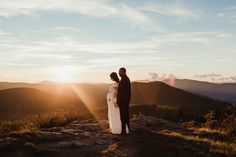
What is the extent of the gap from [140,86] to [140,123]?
8882 cm

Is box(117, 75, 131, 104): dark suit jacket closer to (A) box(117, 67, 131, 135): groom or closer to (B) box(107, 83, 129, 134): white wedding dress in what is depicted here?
(A) box(117, 67, 131, 135): groom

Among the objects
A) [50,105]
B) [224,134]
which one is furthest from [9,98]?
[224,134]

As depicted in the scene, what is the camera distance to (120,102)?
17.3 metres

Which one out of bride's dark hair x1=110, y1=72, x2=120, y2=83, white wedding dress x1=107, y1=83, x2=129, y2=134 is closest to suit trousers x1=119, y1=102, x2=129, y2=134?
white wedding dress x1=107, y1=83, x2=129, y2=134

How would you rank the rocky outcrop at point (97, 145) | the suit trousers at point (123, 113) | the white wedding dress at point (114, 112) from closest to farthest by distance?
the rocky outcrop at point (97, 145) → the suit trousers at point (123, 113) → the white wedding dress at point (114, 112)

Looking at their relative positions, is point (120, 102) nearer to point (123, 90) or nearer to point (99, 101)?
point (123, 90)

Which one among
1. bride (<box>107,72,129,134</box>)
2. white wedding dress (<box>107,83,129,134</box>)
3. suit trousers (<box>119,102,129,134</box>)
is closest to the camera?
suit trousers (<box>119,102,129,134</box>)

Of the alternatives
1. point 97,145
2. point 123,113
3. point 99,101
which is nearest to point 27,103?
point 99,101

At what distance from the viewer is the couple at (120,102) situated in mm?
17203

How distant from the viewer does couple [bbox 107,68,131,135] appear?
56.4ft

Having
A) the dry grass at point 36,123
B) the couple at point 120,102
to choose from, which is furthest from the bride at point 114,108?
the dry grass at point 36,123

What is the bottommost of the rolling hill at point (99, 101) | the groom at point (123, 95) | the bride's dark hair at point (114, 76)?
the rolling hill at point (99, 101)

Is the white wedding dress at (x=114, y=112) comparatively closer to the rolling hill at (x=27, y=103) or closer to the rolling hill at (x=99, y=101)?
the rolling hill at (x=99, y=101)

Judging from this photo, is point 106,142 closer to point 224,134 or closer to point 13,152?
point 13,152
